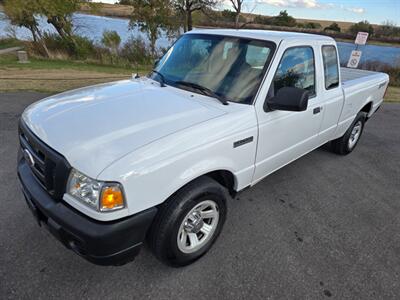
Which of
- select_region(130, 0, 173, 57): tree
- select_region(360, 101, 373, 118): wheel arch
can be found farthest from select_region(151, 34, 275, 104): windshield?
select_region(130, 0, 173, 57): tree

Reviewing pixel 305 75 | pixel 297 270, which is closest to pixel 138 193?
pixel 297 270

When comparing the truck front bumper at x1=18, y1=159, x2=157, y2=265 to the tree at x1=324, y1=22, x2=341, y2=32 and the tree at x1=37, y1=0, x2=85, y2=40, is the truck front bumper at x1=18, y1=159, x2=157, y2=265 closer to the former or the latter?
the tree at x1=37, y1=0, x2=85, y2=40

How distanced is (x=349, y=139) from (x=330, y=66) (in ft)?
5.64

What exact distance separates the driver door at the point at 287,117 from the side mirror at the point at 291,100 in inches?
5.8

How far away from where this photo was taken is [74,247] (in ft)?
6.06

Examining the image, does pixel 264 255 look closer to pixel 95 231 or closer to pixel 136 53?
pixel 95 231

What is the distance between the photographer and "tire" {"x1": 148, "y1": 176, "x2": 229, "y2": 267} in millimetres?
2025

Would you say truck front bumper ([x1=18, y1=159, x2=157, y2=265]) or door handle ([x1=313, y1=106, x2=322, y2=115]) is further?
door handle ([x1=313, y1=106, x2=322, y2=115])

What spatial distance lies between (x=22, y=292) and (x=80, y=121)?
137cm

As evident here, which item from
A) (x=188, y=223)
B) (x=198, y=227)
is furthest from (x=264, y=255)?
(x=188, y=223)

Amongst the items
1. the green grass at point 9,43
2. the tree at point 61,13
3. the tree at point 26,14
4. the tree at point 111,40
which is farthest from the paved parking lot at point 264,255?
the green grass at point 9,43

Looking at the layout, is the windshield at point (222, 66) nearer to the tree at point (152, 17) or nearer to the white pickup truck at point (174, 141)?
the white pickup truck at point (174, 141)

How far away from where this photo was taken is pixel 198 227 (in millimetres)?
2414

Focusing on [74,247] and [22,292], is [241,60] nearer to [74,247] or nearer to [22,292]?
[74,247]
